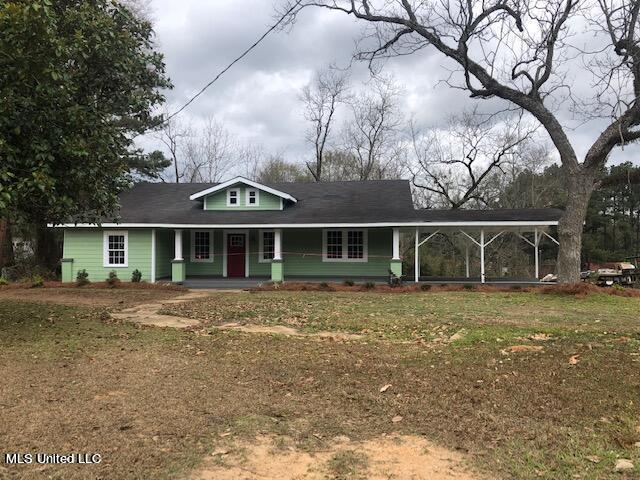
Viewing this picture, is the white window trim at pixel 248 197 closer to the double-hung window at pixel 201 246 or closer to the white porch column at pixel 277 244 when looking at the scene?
the double-hung window at pixel 201 246

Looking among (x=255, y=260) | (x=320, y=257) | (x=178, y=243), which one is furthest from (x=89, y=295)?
(x=320, y=257)

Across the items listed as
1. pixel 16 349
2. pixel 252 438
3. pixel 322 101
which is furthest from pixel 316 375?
pixel 322 101

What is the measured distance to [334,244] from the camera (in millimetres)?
21312

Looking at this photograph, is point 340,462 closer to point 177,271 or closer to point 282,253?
point 177,271

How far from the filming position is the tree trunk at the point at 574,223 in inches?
681

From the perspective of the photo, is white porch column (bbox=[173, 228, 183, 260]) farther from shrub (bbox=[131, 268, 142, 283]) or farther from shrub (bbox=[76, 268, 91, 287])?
shrub (bbox=[76, 268, 91, 287])

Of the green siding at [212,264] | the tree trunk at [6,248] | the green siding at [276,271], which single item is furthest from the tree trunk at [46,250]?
the green siding at [276,271]

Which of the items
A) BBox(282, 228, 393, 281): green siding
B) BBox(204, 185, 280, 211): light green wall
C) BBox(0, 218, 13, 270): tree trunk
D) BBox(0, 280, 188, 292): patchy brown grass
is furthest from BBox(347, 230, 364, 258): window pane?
BBox(0, 218, 13, 270): tree trunk

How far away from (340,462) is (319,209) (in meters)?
18.1

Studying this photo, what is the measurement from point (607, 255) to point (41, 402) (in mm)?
44795

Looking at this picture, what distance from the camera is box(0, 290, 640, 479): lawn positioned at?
12.6 ft

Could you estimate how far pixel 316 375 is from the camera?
19.6 feet

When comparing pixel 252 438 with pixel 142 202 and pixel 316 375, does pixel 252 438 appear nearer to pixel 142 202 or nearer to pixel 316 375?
pixel 316 375

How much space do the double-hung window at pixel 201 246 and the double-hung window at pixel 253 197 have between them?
2.22m
